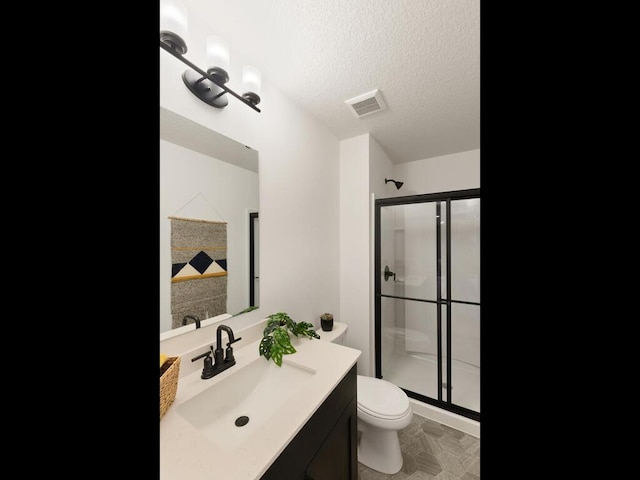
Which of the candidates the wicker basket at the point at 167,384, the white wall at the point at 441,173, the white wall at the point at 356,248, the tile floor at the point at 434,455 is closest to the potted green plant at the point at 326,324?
the white wall at the point at 356,248

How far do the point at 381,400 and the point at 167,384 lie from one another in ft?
3.70

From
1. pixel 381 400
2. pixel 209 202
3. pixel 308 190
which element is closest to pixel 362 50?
pixel 308 190

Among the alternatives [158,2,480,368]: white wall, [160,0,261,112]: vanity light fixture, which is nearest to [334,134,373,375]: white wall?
[158,2,480,368]: white wall

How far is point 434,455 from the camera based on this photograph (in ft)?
4.78

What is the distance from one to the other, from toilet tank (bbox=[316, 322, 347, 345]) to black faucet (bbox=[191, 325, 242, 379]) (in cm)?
68

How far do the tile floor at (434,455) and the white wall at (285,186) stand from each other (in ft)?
2.83

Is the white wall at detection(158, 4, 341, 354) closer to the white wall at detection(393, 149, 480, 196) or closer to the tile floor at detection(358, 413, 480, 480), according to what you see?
the tile floor at detection(358, 413, 480, 480)

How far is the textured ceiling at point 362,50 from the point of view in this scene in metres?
1.00

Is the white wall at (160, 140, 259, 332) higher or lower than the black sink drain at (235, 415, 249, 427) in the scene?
higher

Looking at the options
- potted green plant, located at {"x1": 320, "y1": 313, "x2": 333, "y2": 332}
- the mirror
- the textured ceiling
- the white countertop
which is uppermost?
the textured ceiling

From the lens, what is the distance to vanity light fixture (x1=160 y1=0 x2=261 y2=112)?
32.6 inches

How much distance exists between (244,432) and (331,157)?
1.73m
